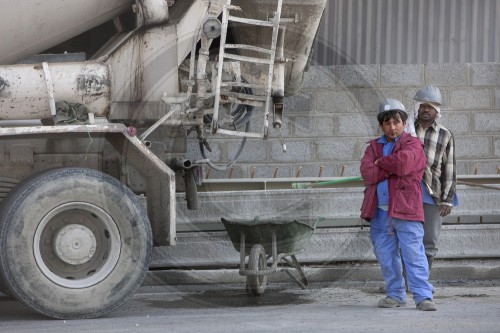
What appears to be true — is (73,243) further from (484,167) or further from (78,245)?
(484,167)

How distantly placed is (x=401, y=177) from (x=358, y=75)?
118 inches

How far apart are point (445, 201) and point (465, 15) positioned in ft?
9.97

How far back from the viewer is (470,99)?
10531 millimetres

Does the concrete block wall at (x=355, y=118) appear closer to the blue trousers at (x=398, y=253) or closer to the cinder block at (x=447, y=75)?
the cinder block at (x=447, y=75)

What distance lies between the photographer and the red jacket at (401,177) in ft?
24.9

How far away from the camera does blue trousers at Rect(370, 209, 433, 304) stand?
761 cm

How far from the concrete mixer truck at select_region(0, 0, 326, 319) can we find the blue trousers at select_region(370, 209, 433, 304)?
1061 mm

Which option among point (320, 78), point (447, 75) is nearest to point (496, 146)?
point (447, 75)

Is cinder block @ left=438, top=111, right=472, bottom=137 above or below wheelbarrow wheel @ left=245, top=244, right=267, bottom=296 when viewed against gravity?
above

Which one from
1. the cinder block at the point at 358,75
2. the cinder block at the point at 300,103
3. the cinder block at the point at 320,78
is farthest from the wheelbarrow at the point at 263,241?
the cinder block at the point at 358,75

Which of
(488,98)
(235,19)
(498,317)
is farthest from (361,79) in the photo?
(498,317)

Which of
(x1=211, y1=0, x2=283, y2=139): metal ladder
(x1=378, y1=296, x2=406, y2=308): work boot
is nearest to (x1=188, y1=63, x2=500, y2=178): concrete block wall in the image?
(x1=211, y1=0, x2=283, y2=139): metal ladder

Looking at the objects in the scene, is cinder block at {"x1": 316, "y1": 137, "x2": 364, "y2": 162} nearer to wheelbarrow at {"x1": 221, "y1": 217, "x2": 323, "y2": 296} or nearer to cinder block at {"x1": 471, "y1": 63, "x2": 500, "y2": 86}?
cinder block at {"x1": 471, "y1": 63, "x2": 500, "y2": 86}

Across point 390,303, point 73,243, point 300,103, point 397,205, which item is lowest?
point 390,303
